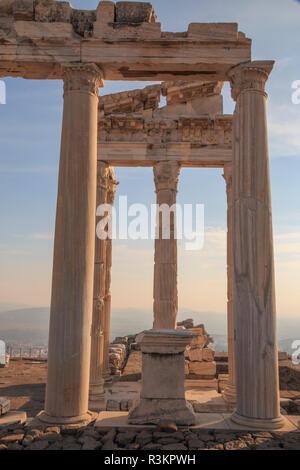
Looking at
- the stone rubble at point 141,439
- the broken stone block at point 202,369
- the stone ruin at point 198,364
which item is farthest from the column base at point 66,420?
the broken stone block at point 202,369

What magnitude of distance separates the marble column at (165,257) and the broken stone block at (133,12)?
7815mm

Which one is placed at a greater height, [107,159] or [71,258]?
[107,159]

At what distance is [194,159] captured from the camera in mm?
18391

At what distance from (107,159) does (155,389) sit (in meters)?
11.5

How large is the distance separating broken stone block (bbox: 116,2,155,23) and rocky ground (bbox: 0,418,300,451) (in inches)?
399

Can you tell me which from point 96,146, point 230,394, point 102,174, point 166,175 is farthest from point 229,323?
point 96,146

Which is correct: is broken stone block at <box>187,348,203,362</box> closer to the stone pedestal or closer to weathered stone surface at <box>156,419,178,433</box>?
the stone pedestal

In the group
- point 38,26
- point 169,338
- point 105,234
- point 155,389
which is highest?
point 38,26

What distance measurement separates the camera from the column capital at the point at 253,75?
10470 mm

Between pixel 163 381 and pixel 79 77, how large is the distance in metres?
7.86

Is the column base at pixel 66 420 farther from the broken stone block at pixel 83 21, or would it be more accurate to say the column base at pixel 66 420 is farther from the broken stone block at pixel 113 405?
the broken stone block at pixel 83 21

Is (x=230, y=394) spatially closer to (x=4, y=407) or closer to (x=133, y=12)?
(x=4, y=407)
